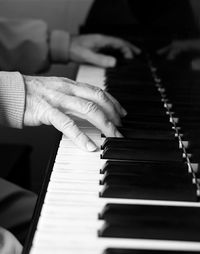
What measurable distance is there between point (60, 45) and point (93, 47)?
12 centimetres

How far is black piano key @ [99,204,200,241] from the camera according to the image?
586mm

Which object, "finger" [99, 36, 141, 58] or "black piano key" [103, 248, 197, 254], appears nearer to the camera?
"black piano key" [103, 248, 197, 254]

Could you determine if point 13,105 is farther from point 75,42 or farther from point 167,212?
point 75,42

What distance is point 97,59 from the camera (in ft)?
4.97

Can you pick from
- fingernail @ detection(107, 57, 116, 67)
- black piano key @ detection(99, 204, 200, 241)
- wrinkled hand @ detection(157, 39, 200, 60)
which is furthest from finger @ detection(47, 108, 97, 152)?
fingernail @ detection(107, 57, 116, 67)

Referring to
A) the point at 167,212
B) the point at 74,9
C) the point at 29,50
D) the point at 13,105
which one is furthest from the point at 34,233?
the point at 74,9

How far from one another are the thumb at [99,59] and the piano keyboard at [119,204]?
0.63 meters

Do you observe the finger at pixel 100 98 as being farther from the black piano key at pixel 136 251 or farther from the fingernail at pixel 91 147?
the black piano key at pixel 136 251

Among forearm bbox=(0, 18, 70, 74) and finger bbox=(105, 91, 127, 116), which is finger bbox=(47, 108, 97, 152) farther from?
forearm bbox=(0, 18, 70, 74)

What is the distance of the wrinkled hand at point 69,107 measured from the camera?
→ 33.9 inches

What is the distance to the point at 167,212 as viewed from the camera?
0.64m

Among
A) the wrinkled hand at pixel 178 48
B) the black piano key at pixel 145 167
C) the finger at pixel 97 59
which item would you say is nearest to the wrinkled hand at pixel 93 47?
the finger at pixel 97 59

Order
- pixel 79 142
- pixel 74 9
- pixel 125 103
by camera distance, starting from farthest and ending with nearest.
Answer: pixel 74 9 → pixel 125 103 → pixel 79 142

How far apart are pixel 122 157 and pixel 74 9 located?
1.27 meters
